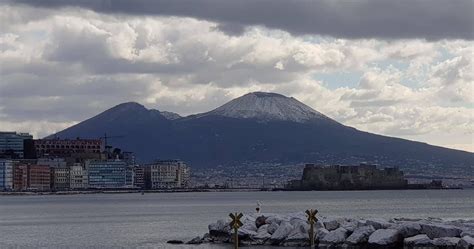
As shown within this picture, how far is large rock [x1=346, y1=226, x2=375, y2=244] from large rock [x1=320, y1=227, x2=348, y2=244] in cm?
52

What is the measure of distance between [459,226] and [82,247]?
69.7ft

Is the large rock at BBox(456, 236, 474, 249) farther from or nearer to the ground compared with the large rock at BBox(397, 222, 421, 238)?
nearer to the ground

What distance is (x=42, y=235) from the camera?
76.3 meters

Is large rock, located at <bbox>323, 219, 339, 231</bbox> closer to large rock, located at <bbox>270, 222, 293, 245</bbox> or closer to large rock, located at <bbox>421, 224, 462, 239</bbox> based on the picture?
large rock, located at <bbox>270, 222, 293, 245</bbox>

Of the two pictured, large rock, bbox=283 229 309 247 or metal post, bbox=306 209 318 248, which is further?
large rock, bbox=283 229 309 247

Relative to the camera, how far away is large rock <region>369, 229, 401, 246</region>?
50062mm

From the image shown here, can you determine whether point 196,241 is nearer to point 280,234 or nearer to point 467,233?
point 280,234

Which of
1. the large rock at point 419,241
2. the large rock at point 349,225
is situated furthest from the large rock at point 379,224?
the large rock at point 419,241

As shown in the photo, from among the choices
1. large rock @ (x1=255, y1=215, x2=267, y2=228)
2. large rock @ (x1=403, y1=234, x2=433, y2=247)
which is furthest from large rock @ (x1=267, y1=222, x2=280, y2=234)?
large rock @ (x1=403, y1=234, x2=433, y2=247)

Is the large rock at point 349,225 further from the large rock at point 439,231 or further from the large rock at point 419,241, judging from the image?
the large rock at point 419,241

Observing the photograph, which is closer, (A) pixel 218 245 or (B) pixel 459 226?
(B) pixel 459 226

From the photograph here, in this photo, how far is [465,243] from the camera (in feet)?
153

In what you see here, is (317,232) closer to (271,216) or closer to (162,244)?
(271,216)

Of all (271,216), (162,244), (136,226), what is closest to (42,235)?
(136,226)
